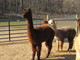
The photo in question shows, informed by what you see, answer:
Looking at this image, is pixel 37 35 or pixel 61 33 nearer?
pixel 37 35

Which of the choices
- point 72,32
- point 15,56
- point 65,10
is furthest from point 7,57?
point 65,10

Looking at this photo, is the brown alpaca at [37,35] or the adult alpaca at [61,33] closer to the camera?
the brown alpaca at [37,35]

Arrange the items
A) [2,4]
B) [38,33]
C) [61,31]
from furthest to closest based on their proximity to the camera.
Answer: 1. [2,4]
2. [61,31]
3. [38,33]

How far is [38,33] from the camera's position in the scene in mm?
5480

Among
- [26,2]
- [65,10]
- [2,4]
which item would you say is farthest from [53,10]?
[2,4]

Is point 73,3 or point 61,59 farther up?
point 73,3

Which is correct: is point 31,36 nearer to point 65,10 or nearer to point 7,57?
point 7,57

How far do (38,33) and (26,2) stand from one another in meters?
48.7

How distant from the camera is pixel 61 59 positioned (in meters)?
5.92

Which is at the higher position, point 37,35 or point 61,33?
point 37,35

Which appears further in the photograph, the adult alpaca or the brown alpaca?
the adult alpaca

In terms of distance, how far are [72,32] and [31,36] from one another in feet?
8.62

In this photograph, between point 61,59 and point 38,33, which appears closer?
point 38,33

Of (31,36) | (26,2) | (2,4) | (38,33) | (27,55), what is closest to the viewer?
(31,36)
